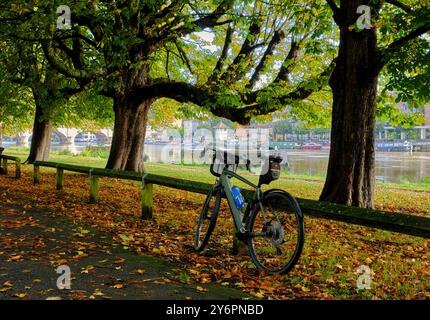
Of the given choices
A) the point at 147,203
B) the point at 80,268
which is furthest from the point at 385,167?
the point at 80,268

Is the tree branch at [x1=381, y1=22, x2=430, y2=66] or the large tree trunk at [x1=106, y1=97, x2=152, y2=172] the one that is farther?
the large tree trunk at [x1=106, y1=97, x2=152, y2=172]

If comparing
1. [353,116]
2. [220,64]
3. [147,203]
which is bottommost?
[147,203]

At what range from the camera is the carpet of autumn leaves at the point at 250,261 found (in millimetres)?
4395

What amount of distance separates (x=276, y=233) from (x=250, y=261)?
1044 millimetres

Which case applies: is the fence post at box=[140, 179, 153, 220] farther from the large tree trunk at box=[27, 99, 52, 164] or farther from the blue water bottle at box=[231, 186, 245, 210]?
the large tree trunk at box=[27, 99, 52, 164]

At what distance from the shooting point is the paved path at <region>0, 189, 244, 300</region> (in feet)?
12.7

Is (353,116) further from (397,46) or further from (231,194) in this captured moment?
(231,194)

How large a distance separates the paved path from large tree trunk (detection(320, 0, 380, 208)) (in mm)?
4791

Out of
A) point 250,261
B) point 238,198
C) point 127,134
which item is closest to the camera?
point 238,198

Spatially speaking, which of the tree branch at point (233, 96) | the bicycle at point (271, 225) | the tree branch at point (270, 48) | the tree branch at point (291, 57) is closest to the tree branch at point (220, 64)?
the tree branch at point (233, 96)

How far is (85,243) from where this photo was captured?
5.92m

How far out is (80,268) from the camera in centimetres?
465

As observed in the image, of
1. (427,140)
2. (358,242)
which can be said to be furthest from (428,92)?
(427,140)

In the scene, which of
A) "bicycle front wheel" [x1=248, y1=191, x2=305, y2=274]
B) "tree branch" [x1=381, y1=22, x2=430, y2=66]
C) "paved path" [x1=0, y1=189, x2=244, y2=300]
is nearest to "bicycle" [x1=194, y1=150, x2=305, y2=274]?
"bicycle front wheel" [x1=248, y1=191, x2=305, y2=274]
